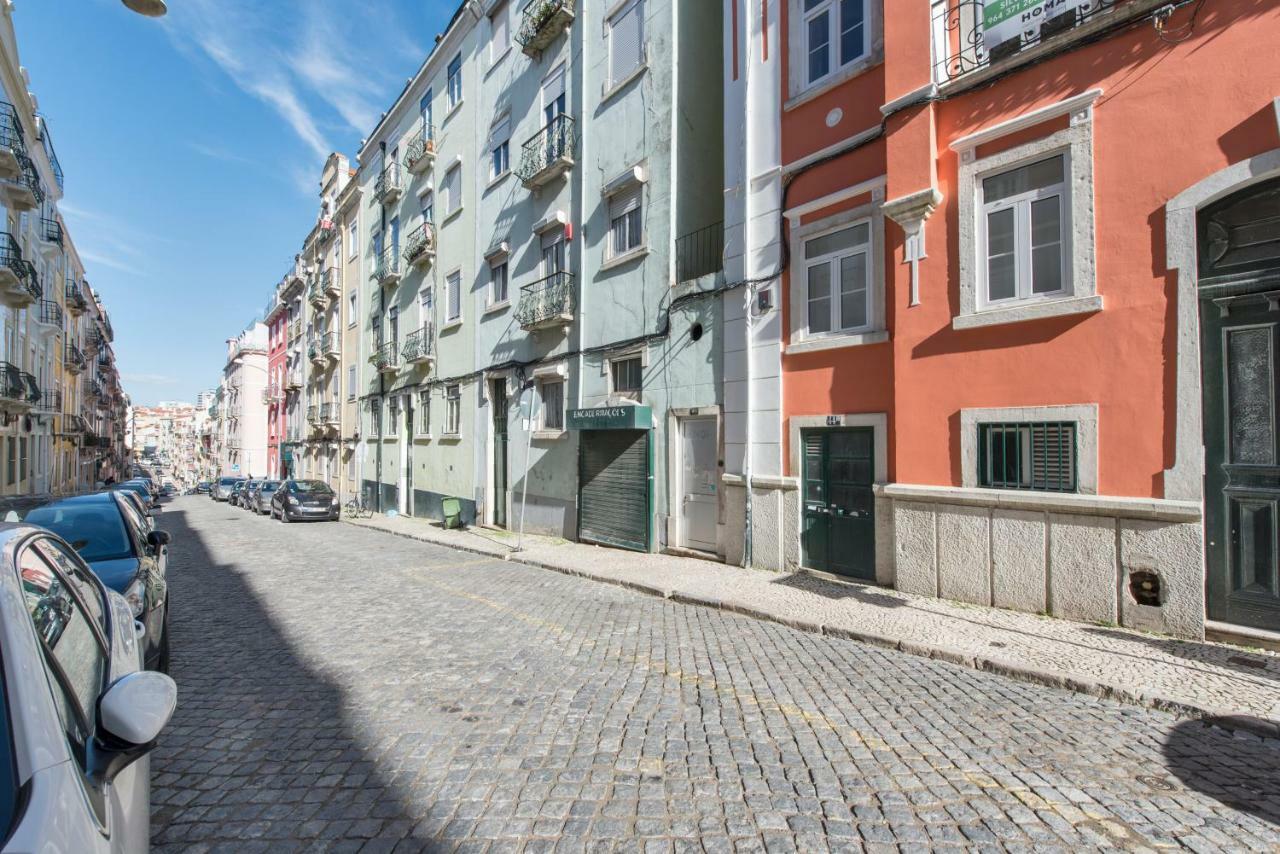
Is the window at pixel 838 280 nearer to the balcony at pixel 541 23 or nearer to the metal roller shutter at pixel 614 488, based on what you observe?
the metal roller shutter at pixel 614 488

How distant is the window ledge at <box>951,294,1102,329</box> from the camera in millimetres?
6656

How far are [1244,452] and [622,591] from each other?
7.19 metres

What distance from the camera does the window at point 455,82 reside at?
20516 mm

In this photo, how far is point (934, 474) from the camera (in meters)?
7.88

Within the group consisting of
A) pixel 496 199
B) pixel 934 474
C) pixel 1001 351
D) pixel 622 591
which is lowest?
pixel 622 591

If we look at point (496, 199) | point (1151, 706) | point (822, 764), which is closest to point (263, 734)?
point (822, 764)

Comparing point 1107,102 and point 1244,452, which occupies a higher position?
point 1107,102

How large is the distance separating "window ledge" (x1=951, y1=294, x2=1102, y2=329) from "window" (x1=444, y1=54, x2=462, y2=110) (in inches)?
727

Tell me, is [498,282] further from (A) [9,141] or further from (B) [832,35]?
(A) [9,141]

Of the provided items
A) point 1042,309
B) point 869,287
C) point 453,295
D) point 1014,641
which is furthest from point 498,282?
point 1014,641

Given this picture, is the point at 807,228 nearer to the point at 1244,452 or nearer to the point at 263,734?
the point at 1244,452

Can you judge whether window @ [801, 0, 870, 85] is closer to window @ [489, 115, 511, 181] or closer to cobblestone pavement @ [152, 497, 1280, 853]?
cobblestone pavement @ [152, 497, 1280, 853]

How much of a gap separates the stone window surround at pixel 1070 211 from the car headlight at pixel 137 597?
863cm

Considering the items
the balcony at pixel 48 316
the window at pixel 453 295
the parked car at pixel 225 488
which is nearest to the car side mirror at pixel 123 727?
the window at pixel 453 295
